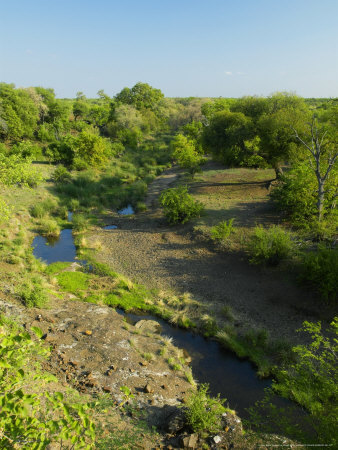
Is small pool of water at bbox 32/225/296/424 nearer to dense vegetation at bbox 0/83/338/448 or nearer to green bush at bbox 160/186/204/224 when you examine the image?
dense vegetation at bbox 0/83/338/448

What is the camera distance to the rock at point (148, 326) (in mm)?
13500

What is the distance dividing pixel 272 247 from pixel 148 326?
27.5 ft

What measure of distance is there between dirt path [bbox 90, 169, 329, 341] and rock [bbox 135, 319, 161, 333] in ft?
9.01


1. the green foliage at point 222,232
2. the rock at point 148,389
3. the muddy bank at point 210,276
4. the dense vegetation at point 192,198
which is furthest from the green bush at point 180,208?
the rock at point 148,389

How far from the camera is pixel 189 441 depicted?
23.7 feet

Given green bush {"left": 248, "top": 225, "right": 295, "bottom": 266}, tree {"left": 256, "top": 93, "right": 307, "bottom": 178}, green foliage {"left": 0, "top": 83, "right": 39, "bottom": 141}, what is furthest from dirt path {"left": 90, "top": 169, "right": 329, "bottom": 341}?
green foliage {"left": 0, "top": 83, "right": 39, "bottom": 141}

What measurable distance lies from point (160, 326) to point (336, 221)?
12.1 metres

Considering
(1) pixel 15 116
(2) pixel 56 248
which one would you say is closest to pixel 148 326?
(2) pixel 56 248

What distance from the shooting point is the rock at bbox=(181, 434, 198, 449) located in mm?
7148

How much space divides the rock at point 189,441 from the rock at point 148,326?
6.20 metres

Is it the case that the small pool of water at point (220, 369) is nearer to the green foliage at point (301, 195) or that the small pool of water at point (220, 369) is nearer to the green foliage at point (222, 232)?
the green foliage at point (222, 232)

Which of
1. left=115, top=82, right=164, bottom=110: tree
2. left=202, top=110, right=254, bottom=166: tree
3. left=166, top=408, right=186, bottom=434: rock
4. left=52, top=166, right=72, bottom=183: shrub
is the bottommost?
left=166, top=408, right=186, bottom=434: rock

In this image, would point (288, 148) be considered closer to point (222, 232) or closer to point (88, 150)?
point (222, 232)

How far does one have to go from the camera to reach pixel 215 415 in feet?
26.2
